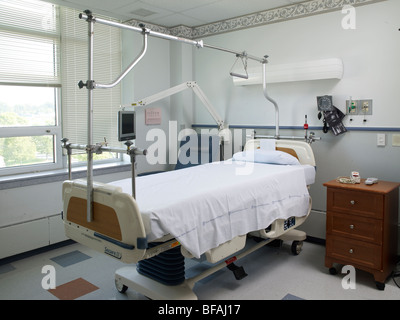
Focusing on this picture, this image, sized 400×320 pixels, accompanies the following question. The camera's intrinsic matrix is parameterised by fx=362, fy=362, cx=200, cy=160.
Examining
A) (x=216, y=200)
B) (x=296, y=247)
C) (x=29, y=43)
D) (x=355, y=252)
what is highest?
(x=29, y=43)

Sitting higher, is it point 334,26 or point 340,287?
point 334,26

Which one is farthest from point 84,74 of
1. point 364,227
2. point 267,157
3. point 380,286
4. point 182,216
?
point 380,286

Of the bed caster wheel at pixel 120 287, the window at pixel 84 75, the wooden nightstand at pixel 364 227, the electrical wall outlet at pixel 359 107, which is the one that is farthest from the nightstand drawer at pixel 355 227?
the window at pixel 84 75

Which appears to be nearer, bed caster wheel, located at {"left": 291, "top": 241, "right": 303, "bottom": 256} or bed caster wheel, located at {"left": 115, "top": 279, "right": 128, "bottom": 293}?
bed caster wheel, located at {"left": 115, "top": 279, "right": 128, "bottom": 293}

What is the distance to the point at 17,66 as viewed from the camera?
3.51m

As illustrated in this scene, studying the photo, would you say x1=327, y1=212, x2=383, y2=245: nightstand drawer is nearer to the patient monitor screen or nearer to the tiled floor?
the tiled floor

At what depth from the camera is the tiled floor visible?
273 cm

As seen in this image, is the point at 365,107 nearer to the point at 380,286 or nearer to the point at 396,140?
the point at 396,140

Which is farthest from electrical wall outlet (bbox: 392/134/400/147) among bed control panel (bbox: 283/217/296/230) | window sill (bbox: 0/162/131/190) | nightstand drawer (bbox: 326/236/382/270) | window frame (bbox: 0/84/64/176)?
window frame (bbox: 0/84/64/176)

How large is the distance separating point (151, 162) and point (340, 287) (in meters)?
2.67

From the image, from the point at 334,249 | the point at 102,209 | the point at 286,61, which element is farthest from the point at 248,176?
the point at 286,61

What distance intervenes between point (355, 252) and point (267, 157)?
1.14m

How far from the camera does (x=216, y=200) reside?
7.79ft
